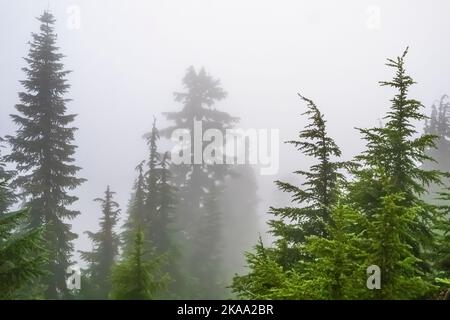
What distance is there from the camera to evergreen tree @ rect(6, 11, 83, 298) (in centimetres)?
2261


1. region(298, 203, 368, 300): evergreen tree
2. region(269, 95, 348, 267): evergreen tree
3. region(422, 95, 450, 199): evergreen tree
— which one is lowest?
region(298, 203, 368, 300): evergreen tree

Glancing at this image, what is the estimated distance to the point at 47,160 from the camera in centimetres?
2305

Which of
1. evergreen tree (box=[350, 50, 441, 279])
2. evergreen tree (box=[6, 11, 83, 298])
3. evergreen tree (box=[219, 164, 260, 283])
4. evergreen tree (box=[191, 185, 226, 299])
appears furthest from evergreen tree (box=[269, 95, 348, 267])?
evergreen tree (box=[219, 164, 260, 283])

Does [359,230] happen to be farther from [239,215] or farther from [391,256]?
[239,215]

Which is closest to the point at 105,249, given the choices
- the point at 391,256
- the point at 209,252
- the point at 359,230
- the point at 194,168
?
the point at 209,252

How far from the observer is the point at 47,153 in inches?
909

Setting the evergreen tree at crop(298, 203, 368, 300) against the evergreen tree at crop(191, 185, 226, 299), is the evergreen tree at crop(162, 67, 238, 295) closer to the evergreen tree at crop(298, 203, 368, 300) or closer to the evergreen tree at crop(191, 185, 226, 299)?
the evergreen tree at crop(191, 185, 226, 299)

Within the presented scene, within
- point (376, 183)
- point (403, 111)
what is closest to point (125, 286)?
point (376, 183)

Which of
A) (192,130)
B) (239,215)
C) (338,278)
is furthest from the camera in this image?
(239,215)

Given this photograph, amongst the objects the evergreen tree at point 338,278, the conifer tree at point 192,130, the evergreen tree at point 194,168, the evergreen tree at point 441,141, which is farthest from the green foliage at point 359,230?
the evergreen tree at point 441,141

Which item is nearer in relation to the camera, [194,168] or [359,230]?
[359,230]

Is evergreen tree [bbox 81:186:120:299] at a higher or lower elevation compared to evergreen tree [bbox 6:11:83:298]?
lower
